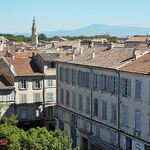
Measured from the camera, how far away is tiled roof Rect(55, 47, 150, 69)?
3719cm

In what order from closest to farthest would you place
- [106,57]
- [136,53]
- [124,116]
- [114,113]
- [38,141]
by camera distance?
[38,141] < [124,116] < [136,53] < [114,113] < [106,57]

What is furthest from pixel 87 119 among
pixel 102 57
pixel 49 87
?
pixel 49 87

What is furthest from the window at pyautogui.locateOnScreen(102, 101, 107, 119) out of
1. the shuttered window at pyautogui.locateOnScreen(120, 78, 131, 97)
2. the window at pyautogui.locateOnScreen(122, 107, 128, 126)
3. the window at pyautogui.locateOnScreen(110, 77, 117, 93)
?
the shuttered window at pyautogui.locateOnScreen(120, 78, 131, 97)

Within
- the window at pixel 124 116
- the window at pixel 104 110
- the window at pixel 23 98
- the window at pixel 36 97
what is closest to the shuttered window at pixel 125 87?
the window at pixel 124 116

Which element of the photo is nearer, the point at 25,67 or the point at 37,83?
the point at 37,83

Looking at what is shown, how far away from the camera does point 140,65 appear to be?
33.3 metres

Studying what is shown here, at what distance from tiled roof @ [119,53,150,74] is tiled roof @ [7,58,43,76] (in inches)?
895

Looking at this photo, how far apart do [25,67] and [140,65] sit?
2686cm

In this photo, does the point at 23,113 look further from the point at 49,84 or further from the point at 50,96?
the point at 49,84

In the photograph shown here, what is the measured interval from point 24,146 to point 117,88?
420 inches

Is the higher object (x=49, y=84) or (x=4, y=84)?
(x=4, y=84)

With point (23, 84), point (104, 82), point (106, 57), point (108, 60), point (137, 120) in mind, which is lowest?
point (137, 120)

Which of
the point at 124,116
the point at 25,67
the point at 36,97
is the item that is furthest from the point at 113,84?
the point at 25,67

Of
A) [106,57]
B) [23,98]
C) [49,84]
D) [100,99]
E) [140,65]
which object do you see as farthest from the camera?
[49,84]
